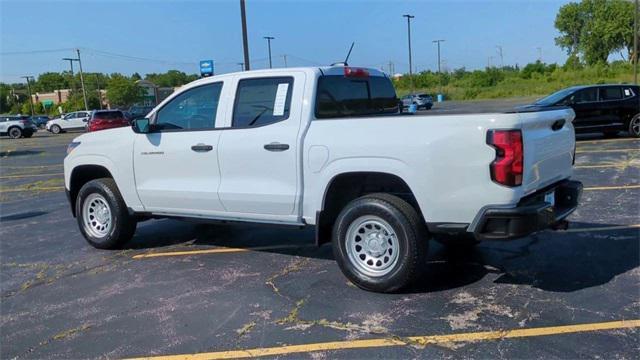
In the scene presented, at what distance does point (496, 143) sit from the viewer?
3973mm

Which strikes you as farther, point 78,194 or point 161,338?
point 78,194

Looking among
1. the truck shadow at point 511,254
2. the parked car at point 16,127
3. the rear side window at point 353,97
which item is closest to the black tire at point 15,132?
the parked car at point 16,127

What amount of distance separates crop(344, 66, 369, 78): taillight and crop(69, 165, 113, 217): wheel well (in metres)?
3.14

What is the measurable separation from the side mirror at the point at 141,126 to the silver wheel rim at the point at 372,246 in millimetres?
2563

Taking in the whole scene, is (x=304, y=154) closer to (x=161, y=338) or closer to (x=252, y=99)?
(x=252, y=99)

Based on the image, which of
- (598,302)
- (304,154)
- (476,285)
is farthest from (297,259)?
(598,302)

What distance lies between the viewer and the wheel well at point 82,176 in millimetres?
6655

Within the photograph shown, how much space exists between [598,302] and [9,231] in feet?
24.8

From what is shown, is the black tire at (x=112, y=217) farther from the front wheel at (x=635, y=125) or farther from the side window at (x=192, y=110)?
the front wheel at (x=635, y=125)

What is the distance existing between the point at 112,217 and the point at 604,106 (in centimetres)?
1391

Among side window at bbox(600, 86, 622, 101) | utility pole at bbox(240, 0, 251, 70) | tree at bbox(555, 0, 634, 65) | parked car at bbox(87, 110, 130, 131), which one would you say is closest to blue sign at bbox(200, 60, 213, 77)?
utility pole at bbox(240, 0, 251, 70)

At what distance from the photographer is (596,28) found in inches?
3179

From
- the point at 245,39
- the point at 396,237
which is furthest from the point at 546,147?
the point at 245,39

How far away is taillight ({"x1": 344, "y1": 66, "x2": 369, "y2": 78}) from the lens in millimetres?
5441
